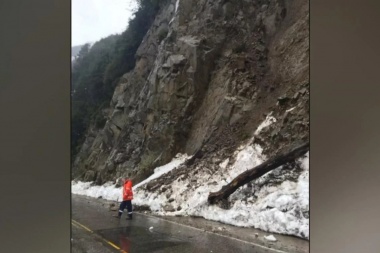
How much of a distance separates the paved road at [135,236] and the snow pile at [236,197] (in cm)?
10

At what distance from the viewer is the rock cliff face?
2.15m

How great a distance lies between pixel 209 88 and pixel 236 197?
28.8 inches

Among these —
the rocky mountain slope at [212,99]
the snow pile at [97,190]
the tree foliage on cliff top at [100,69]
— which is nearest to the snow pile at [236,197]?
the rocky mountain slope at [212,99]

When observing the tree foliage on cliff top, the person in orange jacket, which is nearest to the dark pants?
the person in orange jacket

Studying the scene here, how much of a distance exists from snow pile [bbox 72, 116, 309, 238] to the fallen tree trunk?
0.08 ft

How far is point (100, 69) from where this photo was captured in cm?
204

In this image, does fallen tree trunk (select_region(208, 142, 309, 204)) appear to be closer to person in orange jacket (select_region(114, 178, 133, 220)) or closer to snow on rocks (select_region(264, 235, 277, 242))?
snow on rocks (select_region(264, 235, 277, 242))

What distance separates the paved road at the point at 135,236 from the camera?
1.93 meters

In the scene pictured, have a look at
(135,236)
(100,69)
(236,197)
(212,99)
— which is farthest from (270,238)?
(100,69)
